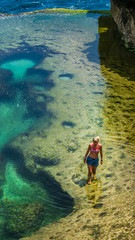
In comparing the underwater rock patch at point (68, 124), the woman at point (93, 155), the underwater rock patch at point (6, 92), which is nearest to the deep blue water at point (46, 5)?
the underwater rock patch at point (6, 92)

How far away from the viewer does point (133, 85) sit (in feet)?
33.6

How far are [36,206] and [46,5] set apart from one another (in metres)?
26.3

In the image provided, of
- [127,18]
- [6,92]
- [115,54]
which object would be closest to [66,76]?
[6,92]

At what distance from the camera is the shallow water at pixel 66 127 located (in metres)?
5.26

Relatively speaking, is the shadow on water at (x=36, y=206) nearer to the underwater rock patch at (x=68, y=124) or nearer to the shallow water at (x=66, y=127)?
the shallow water at (x=66, y=127)

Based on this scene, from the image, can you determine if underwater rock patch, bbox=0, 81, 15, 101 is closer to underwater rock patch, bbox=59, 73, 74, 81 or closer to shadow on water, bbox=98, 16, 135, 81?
underwater rock patch, bbox=59, 73, 74, 81

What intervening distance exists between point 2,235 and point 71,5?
→ 26659 millimetres

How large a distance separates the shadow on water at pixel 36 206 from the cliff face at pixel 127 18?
10704mm

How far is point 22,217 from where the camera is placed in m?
5.05

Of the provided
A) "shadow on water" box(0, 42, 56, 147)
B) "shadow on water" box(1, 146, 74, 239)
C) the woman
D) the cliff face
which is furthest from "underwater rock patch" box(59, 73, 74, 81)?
the woman

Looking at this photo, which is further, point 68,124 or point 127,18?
point 127,18

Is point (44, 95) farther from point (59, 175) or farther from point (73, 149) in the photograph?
point (59, 175)

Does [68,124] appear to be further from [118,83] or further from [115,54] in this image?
[115,54]

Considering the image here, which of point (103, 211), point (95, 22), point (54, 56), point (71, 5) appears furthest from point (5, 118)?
point (71, 5)
